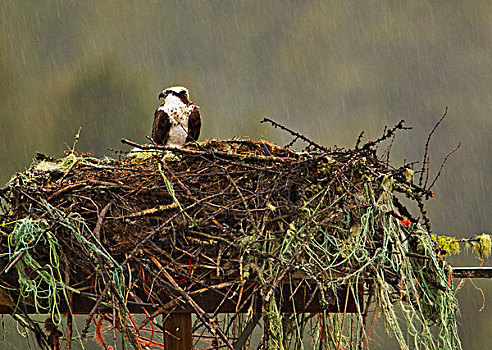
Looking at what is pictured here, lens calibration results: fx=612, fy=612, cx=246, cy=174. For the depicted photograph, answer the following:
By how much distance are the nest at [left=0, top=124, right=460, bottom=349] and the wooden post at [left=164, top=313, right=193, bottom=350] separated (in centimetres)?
8

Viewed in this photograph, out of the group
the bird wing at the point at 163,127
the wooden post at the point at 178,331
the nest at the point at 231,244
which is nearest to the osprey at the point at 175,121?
the bird wing at the point at 163,127

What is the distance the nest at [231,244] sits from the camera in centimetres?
155

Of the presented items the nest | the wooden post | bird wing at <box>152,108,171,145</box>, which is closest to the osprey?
bird wing at <box>152,108,171,145</box>

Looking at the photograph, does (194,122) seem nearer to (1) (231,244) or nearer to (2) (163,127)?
(2) (163,127)

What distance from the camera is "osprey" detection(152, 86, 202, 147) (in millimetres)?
2279

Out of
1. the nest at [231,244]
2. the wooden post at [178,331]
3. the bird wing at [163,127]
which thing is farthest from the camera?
the bird wing at [163,127]

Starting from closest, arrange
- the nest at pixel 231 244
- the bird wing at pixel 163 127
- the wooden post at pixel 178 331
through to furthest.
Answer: the nest at pixel 231 244 < the wooden post at pixel 178 331 < the bird wing at pixel 163 127

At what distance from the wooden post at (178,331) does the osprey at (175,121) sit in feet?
2.46

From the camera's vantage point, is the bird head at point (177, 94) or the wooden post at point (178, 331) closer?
the wooden post at point (178, 331)

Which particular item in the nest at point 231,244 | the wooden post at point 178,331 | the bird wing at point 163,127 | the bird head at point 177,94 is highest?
the bird head at point 177,94

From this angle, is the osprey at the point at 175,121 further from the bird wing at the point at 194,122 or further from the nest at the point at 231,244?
the nest at the point at 231,244

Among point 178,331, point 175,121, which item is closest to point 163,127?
point 175,121

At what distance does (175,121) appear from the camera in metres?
2.28

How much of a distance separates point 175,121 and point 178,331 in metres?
0.84
